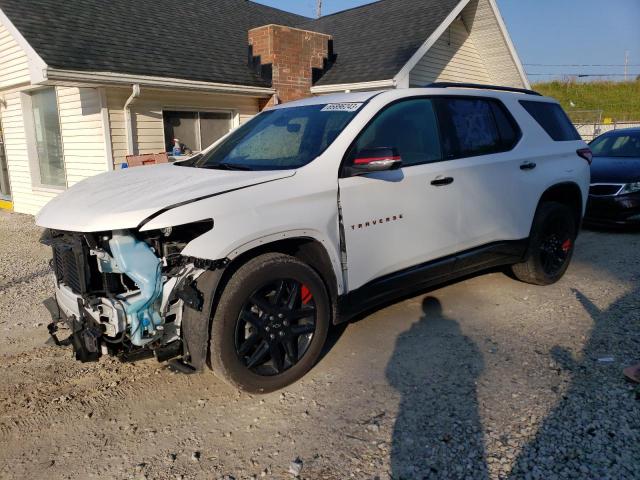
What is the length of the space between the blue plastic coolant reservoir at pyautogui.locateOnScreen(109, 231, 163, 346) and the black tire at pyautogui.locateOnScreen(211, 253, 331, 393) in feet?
1.22

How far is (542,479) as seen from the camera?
2.47m

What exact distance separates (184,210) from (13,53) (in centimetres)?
988

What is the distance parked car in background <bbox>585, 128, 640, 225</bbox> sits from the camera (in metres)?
7.54

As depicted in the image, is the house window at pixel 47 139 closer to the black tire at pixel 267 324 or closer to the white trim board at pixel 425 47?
the white trim board at pixel 425 47

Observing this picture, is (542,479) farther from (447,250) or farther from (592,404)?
(447,250)

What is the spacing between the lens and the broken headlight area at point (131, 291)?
9.37 feet

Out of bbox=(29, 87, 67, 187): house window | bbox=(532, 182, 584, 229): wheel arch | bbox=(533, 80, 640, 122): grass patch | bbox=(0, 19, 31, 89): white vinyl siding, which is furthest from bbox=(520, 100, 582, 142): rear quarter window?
bbox=(533, 80, 640, 122): grass patch

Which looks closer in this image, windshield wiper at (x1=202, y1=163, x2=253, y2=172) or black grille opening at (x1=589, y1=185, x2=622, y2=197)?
windshield wiper at (x1=202, y1=163, x2=253, y2=172)

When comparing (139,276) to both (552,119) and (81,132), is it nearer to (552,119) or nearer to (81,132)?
(552,119)

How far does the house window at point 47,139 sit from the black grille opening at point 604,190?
9.82m

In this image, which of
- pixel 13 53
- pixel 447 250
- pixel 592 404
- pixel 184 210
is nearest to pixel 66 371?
pixel 184 210

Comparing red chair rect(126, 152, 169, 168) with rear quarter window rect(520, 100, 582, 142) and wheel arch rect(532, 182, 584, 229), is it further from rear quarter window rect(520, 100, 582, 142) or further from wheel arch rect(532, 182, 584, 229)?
wheel arch rect(532, 182, 584, 229)

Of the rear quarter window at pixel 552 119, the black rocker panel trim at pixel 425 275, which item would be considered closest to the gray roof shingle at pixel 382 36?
the rear quarter window at pixel 552 119

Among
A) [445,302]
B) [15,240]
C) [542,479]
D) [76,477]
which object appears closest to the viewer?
[542,479]
